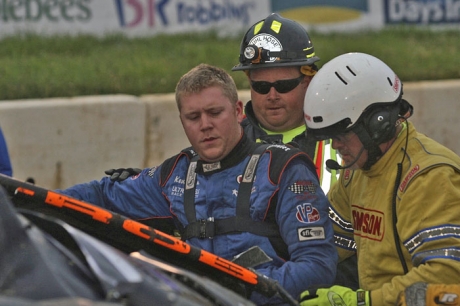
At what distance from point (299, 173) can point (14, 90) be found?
6.48m

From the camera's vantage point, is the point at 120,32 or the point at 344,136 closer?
the point at 344,136

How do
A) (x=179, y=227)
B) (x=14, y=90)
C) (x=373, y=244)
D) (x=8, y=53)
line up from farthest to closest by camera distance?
(x=8, y=53)
(x=14, y=90)
(x=179, y=227)
(x=373, y=244)

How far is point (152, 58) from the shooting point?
12766 mm

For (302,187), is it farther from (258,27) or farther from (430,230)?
(258,27)

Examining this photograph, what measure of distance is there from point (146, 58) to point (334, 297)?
8526 mm

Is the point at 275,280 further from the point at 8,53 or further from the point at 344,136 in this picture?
the point at 8,53

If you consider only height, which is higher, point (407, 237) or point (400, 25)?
point (407, 237)

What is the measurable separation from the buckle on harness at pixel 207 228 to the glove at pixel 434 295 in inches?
37.6

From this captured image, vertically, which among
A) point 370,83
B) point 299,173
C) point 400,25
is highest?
point 370,83

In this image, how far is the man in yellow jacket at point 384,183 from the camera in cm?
438

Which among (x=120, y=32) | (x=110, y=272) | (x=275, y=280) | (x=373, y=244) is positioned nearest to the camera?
(x=110, y=272)

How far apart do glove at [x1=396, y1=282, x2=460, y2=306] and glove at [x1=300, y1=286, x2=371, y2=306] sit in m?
0.31

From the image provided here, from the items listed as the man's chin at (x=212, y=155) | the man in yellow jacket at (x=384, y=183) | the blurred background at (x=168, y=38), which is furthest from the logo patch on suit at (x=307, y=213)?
the blurred background at (x=168, y=38)

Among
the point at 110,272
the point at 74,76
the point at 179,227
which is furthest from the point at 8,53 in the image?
the point at 110,272
